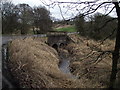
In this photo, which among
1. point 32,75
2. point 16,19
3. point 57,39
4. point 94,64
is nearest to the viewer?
point 94,64

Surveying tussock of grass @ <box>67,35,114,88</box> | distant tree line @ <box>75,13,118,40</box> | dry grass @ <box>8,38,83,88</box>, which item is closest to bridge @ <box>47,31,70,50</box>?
tussock of grass @ <box>67,35,114,88</box>

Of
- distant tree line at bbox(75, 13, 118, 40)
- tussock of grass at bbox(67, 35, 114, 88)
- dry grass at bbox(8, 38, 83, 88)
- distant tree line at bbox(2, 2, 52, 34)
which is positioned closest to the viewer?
distant tree line at bbox(75, 13, 118, 40)

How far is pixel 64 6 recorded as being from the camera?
8.30 feet

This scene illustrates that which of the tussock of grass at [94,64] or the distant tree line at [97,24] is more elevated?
the distant tree line at [97,24]

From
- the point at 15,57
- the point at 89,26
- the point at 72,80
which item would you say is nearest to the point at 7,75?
the point at 15,57

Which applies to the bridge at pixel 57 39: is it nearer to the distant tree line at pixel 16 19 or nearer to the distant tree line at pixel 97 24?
the distant tree line at pixel 16 19

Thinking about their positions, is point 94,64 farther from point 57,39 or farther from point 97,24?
point 57,39

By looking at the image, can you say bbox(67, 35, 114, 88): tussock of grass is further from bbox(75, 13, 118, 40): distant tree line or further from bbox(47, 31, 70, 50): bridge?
bbox(47, 31, 70, 50): bridge

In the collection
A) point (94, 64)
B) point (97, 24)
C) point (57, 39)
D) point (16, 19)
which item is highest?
point (16, 19)

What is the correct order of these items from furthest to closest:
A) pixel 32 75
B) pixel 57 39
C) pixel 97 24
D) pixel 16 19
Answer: pixel 16 19 → pixel 57 39 → pixel 32 75 → pixel 97 24

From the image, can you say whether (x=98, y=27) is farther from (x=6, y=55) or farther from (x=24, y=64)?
(x=6, y=55)

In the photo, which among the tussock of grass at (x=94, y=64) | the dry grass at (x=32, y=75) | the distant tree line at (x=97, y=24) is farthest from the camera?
the dry grass at (x=32, y=75)

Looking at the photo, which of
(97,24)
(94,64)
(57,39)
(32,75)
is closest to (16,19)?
(57,39)

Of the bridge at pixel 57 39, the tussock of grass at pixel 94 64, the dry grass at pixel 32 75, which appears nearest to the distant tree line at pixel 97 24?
the tussock of grass at pixel 94 64
